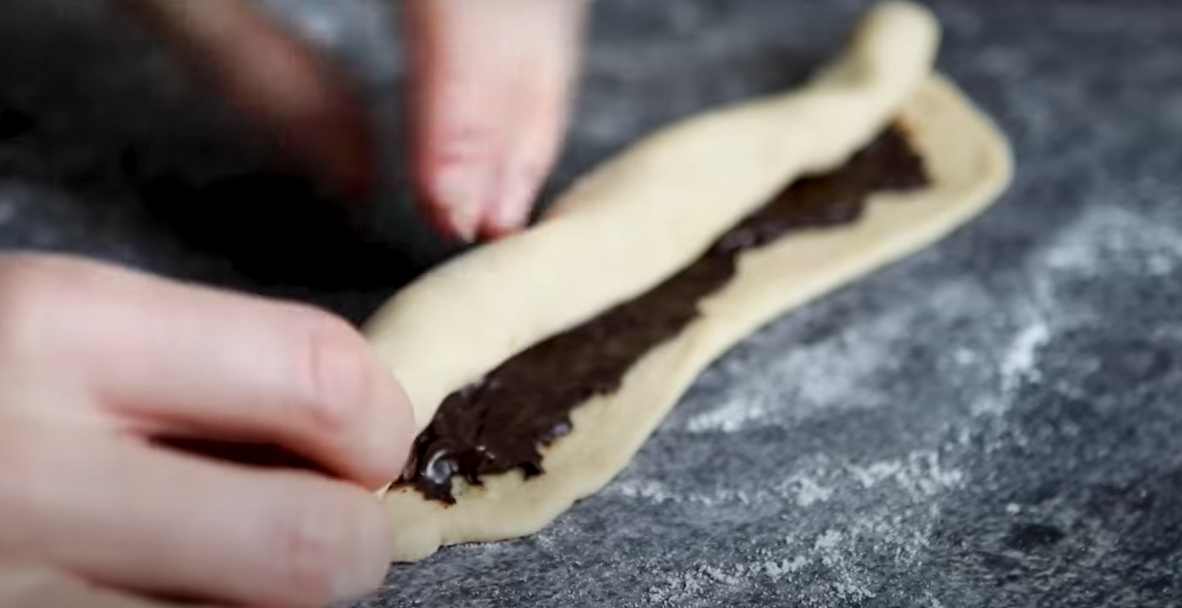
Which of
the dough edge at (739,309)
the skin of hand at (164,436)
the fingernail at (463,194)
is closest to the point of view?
the skin of hand at (164,436)

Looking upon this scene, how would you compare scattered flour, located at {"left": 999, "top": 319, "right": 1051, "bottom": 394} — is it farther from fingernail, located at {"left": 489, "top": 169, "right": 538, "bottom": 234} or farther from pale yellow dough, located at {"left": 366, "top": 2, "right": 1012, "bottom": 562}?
fingernail, located at {"left": 489, "top": 169, "right": 538, "bottom": 234}

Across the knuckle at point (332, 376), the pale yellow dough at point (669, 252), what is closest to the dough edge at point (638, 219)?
the pale yellow dough at point (669, 252)

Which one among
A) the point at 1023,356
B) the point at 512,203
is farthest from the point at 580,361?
the point at 1023,356

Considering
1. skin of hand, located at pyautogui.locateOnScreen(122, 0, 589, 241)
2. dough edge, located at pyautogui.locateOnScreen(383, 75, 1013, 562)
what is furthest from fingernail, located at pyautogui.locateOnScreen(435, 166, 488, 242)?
dough edge, located at pyautogui.locateOnScreen(383, 75, 1013, 562)

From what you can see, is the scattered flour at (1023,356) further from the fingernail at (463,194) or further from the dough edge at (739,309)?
the fingernail at (463,194)

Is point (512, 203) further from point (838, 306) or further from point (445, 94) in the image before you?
point (838, 306)

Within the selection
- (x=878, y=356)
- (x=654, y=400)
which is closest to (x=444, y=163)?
(x=654, y=400)
